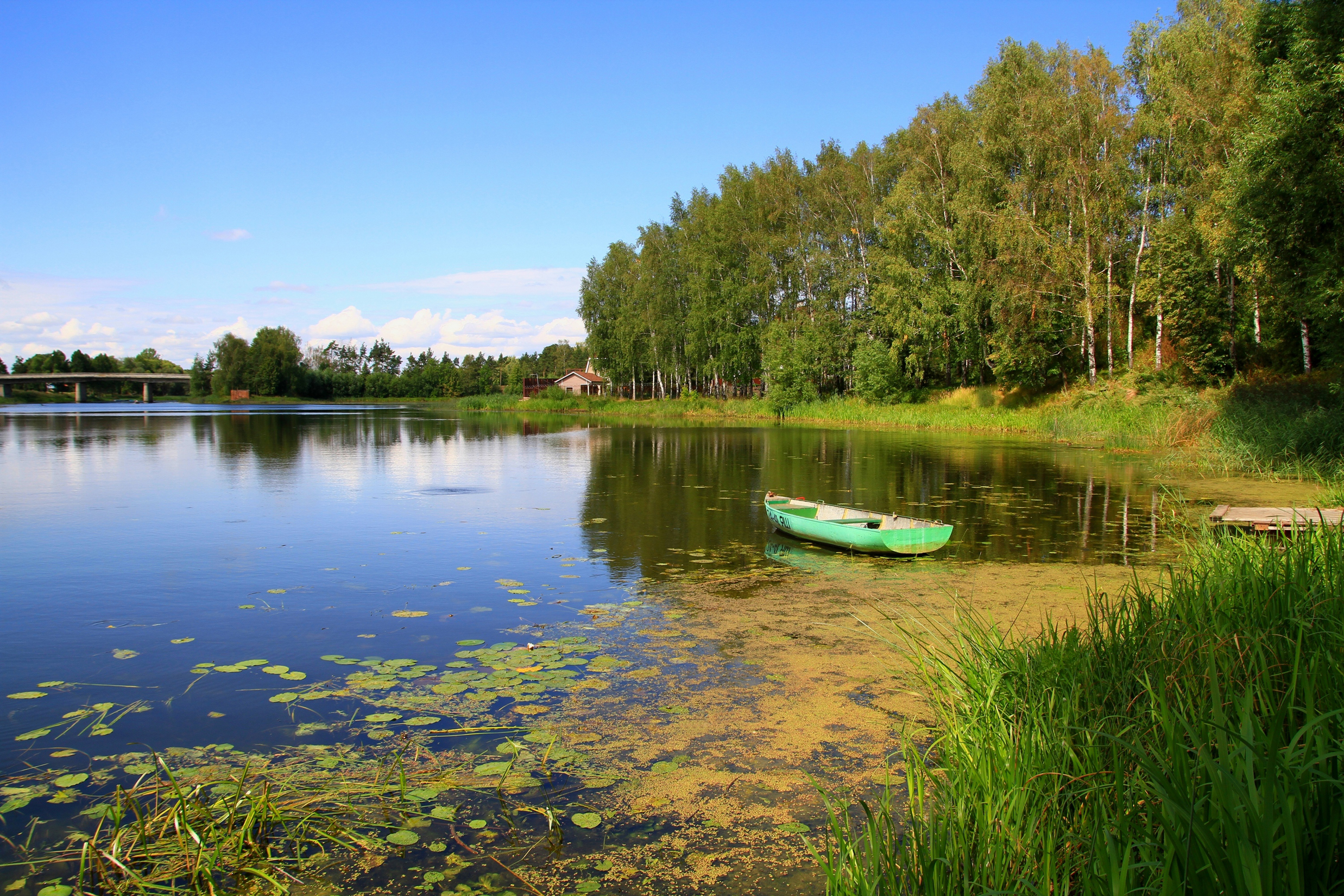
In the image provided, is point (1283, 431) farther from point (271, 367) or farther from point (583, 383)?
point (271, 367)

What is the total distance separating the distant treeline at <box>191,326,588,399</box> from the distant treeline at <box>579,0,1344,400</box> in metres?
67.9

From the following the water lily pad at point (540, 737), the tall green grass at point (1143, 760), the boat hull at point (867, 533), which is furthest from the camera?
the boat hull at point (867, 533)

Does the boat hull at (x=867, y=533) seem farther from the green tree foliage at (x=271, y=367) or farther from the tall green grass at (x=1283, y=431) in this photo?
the green tree foliage at (x=271, y=367)

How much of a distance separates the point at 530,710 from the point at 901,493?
14599 millimetres

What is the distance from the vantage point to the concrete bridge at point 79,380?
4577 inches

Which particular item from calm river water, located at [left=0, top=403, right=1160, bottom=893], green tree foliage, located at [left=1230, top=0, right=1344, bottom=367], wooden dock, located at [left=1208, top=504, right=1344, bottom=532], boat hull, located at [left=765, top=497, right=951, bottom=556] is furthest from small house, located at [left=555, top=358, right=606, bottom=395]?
wooden dock, located at [left=1208, top=504, right=1344, bottom=532]

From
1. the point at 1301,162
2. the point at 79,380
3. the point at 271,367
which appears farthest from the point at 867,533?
the point at 79,380

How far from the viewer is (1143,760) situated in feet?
9.36

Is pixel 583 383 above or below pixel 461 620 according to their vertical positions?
above

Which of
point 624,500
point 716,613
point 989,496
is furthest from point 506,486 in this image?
point 716,613

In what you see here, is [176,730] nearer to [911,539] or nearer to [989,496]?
[911,539]

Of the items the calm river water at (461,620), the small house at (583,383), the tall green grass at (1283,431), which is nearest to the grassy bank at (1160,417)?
the tall green grass at (1283,431)

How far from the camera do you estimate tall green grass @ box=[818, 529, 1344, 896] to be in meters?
2.66

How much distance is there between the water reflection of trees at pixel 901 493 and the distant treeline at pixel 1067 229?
637 centimetres
